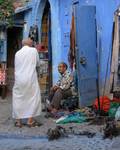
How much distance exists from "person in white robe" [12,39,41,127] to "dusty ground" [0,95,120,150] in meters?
0.31

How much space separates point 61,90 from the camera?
11.9m

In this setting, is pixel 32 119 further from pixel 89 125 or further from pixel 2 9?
pixel 2 9

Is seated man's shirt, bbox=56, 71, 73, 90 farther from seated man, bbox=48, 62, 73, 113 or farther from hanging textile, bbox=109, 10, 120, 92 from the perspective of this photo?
hanging textile, bbox=109, 10, 120, 92

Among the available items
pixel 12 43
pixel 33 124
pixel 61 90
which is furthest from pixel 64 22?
pixel 12 43

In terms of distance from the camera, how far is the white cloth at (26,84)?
10.4 meters

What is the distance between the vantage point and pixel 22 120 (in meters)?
11.2

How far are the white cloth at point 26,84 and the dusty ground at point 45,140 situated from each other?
1.12 ft

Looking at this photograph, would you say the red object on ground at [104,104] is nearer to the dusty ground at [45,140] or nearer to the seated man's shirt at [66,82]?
the dusty ground at [45,140]

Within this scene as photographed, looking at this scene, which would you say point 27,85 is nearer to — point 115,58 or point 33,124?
point 33,124

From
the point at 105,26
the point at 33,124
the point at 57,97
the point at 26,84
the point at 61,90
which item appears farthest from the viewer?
the point at 105,26

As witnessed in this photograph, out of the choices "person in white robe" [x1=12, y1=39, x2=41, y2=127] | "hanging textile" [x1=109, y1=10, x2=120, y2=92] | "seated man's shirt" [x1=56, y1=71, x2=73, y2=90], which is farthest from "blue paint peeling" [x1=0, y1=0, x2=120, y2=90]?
"person in white robe" [x1=12, y1=39, x2=41, y2=127]

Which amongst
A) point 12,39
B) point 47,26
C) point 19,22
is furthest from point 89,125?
point 12,39

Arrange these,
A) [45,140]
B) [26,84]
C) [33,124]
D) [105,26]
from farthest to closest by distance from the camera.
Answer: [105,26] < [33,124] < [26,84] < [45,140]

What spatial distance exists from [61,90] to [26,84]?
1.63 m
